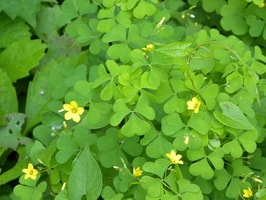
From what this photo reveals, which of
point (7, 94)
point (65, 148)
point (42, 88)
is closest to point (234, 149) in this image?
point (65, 148)

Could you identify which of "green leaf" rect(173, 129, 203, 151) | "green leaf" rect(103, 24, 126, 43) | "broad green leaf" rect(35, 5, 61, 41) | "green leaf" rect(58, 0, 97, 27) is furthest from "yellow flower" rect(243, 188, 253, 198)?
"broad green leaf" rect(35, 5, 61, 41)

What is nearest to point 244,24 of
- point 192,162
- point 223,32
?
point 223,32

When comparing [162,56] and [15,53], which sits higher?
[162,56]

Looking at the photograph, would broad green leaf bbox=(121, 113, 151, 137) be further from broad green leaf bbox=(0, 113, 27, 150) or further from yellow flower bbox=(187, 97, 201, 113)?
broad green leaf bbox=(0, 113, 27, 150)

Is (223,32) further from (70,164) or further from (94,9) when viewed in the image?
(70,164)

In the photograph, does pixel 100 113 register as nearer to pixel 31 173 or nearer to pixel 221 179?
pixel 31 173

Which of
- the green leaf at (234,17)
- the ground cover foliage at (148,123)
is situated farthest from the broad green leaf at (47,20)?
the green leaf at (234,17)
